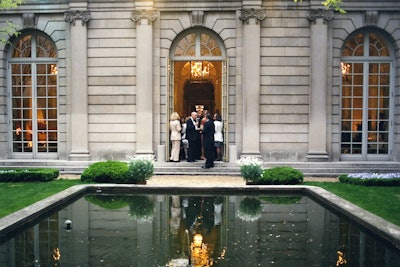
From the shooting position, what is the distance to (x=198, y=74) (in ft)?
94.3

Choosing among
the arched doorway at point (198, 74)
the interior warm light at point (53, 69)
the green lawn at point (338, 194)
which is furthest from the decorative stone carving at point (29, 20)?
the green lawn at point (338, 194)

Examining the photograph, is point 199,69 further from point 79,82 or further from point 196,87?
point 79,82

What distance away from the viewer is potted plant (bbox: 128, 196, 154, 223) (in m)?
11.2

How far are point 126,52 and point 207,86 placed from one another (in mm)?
11652

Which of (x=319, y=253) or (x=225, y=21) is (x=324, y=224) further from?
(x=225, y=21)

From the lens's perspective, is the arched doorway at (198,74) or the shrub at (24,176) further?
the arched doorway at (198,74)

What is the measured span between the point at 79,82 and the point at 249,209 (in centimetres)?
1138

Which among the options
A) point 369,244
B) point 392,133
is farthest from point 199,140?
point 369,244

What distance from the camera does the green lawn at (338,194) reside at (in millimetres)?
11609

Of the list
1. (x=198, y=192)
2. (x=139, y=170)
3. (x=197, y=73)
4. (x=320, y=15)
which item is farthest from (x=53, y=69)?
(x=320, y=15)

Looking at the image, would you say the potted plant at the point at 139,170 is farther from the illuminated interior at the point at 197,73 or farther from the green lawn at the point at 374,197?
the illuminated interior at the point at 197,73

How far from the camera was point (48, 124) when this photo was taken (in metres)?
22.0

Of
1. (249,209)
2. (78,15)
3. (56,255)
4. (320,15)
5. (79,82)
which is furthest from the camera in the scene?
(79,82)

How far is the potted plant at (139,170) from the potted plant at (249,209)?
351 centimetres
